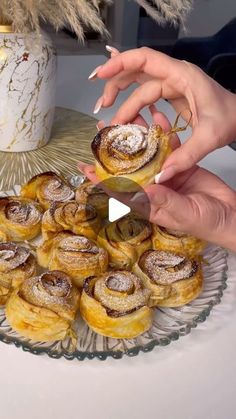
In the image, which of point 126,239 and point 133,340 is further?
point 126,239

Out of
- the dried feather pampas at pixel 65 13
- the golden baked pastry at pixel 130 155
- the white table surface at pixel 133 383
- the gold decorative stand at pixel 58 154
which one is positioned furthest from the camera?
the gold decorative stand at pixel 58 154

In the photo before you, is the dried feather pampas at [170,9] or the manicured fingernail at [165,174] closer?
the manicured fingernail at [165,174]

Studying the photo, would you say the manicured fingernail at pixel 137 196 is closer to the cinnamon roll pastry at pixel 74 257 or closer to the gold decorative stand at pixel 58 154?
the cinnamon roll pastry at pixel 74 257

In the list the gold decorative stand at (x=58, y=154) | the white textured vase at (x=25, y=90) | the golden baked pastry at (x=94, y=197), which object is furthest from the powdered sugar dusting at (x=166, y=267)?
the white textured vase at (x=25, y=90)

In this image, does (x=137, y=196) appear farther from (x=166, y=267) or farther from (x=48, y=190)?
(x=48, y=190)

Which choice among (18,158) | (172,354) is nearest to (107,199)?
(172,354)

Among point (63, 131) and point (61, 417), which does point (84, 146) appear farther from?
point (61, 417)

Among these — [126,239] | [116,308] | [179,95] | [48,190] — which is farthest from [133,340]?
[179,95]
